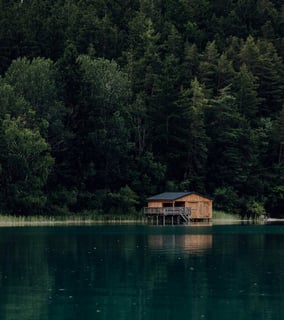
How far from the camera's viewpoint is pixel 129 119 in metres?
105

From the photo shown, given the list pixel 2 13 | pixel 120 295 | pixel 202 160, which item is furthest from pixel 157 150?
pixel 120 295

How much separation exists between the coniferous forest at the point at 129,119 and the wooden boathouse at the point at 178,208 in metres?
3.13

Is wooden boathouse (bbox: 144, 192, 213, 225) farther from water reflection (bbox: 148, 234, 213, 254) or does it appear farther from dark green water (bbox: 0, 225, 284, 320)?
dark green water (bbox: 0, 225, 284, 320)

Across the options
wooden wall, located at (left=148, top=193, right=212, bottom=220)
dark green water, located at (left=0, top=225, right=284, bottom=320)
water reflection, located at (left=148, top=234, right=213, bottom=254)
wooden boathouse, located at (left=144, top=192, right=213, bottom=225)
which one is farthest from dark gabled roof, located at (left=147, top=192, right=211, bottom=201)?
dark green water, located at (left=0, top=225, right=284, bottom=320)

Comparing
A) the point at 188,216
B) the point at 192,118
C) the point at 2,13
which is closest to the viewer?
the point at 188,216

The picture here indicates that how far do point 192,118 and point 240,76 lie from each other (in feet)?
44.2

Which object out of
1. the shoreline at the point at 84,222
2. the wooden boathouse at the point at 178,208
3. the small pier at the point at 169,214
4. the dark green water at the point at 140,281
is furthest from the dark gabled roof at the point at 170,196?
the dark green water at the point at 140,281

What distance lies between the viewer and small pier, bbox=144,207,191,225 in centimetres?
9500

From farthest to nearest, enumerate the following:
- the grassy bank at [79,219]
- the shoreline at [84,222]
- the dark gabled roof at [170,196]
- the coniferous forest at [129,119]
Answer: the dark gabled roof at [170,196] < the coniferous forest at [129,119] < the grassy bank at [79,219] < the shoreline at [84,222]

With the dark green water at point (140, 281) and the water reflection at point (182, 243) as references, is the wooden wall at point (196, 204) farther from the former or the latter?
A: the dark green water at point (140, 281)

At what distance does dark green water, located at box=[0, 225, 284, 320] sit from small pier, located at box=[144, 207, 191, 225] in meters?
41.7

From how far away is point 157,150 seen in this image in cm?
11012

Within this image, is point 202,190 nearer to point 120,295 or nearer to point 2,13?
point 2,13

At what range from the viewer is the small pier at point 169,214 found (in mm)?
95000
